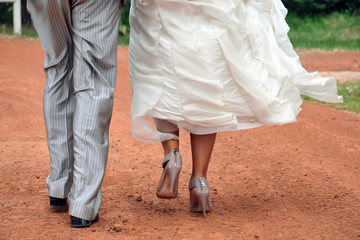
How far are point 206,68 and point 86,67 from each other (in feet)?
2.19

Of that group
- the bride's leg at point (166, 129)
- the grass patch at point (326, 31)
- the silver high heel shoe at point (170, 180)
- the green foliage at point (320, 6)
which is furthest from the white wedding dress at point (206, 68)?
the green foliage at point (320, 6)

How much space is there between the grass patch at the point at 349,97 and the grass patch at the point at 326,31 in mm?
6150

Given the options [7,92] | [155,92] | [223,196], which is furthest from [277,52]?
[7,92]

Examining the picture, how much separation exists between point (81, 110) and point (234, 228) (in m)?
1.06

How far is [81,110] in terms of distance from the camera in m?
3.47

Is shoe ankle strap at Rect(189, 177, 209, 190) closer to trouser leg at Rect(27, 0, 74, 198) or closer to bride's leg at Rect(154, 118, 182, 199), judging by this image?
bride's leg at Rect(154, 118, 182, 199)

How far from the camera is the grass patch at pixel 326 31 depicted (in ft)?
54.6

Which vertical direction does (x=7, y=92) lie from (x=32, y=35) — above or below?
above

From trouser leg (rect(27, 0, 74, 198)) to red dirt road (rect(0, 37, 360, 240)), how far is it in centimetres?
26

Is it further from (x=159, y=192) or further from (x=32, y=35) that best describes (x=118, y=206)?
(x=32, y=35)

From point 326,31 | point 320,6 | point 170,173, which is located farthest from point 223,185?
point 320,6

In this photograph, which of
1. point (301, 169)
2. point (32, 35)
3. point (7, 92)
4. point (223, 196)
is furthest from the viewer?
point (32, 35)

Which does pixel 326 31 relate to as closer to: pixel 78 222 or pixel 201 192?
pixel 201 192

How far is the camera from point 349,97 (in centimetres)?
889
